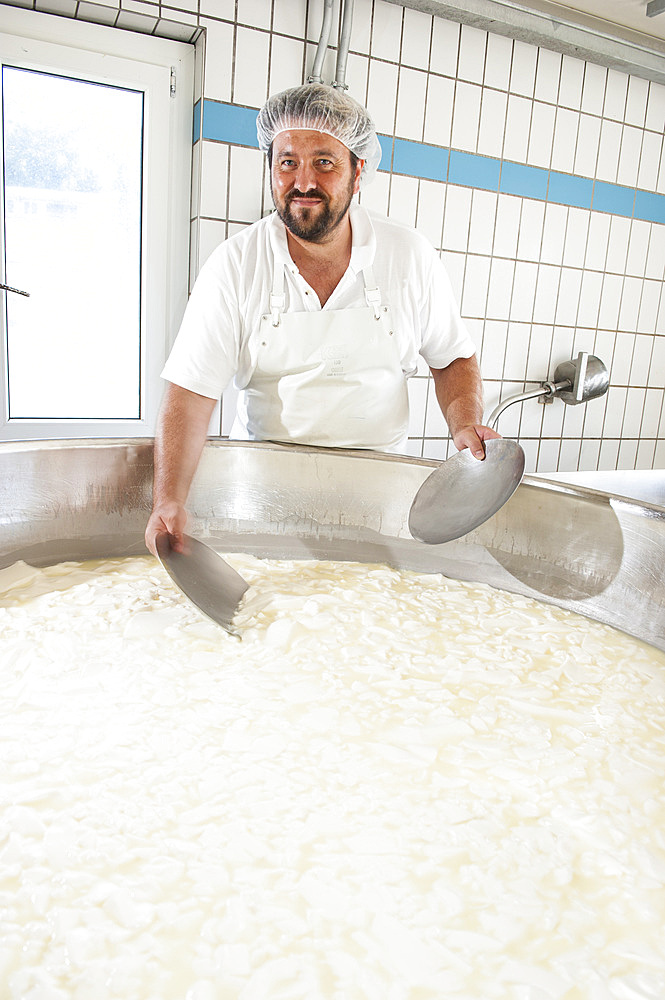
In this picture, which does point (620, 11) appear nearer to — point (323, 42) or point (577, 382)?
point (323, 42)

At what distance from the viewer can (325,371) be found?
1592 mm

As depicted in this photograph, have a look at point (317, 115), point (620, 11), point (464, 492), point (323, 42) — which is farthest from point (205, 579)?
point (620, 11)

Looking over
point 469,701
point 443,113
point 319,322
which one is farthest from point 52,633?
point 443,113

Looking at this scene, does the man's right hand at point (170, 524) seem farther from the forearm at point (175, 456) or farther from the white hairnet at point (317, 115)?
the white hairnet at point (317, 115)

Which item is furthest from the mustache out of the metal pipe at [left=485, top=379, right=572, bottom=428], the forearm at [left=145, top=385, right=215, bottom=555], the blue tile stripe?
the metal pipe at [left=485, top=379, right=572, bottom=428]

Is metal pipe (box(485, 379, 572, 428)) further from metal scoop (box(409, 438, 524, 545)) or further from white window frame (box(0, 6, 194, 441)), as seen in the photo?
metal scoop (box(409, 438, 524, 545))

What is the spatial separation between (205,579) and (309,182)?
0.88 m

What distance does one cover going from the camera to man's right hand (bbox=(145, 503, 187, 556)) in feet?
3.82

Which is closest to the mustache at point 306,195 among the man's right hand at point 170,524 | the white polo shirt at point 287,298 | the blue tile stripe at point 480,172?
the white polo shirt at point 287,298

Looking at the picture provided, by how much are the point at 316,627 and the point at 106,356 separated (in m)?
1.72

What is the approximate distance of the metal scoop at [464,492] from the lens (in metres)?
1.24

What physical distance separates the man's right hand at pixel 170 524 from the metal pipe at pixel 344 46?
1779 mm

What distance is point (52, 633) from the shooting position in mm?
1059

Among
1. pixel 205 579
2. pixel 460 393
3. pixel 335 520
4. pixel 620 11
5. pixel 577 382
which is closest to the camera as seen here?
pixel 205 579
